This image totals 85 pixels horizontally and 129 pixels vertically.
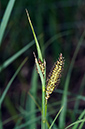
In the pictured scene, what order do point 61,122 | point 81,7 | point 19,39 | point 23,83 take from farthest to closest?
point 81,7 → point 19,39 → point 23,83 → point 61,122

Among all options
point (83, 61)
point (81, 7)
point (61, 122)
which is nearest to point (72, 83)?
point (83, 61)

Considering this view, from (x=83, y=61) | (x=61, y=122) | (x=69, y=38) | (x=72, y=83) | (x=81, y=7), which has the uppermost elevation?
(x=81, y=7)

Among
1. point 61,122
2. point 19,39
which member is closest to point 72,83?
point 19,39

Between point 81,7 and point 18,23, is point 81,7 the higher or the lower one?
the higher one

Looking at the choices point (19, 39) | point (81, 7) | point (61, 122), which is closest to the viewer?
point (61, 122)

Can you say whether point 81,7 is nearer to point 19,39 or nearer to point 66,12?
point 66,12

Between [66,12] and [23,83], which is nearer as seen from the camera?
[23,83]

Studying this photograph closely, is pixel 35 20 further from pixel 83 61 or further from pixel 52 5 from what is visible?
pixel 83 61

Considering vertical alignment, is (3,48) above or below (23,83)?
above

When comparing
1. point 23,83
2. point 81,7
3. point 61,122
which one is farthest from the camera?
point 81,7
